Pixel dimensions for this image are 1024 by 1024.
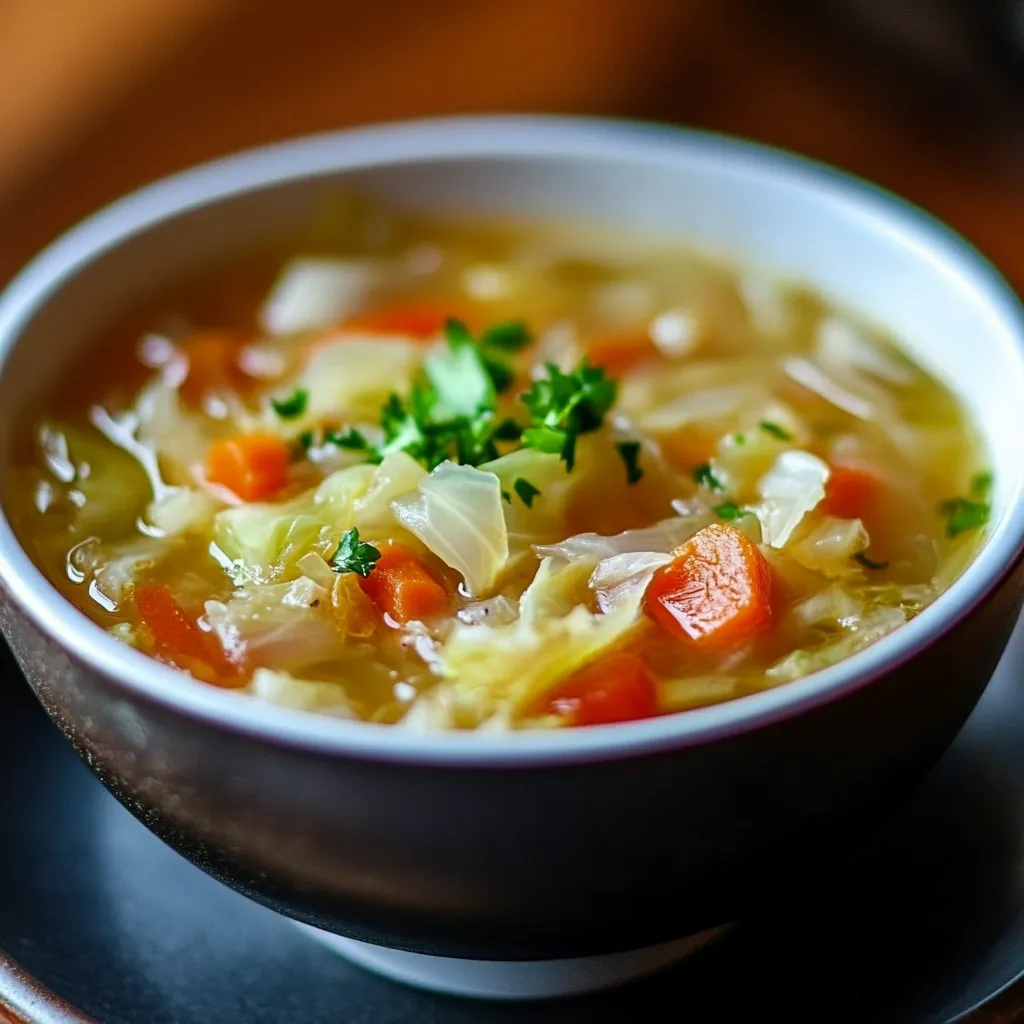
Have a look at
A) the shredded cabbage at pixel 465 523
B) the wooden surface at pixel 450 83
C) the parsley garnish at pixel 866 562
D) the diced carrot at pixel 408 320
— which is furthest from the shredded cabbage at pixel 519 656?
the wooden surface at pixel 450 83

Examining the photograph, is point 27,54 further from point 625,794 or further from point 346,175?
point 625,794

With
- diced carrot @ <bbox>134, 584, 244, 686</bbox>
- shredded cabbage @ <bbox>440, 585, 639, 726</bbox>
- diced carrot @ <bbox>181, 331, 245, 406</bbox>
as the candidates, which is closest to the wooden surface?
diced carrot @ <bbox>181, 331, 245, 406</bbox>

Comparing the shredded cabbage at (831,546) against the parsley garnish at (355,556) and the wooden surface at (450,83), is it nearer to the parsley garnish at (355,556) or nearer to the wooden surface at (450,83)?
the parsley garnish at (355,556)

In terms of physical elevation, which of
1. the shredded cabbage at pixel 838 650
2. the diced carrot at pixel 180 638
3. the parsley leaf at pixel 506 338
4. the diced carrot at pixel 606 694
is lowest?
the diced carrot at pixel 180 638

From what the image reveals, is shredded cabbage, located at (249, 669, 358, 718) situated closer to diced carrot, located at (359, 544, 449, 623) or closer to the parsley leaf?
diced carrot, located at (359, 544, 449, 623)

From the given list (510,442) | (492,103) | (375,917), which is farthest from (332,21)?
(375,917)
